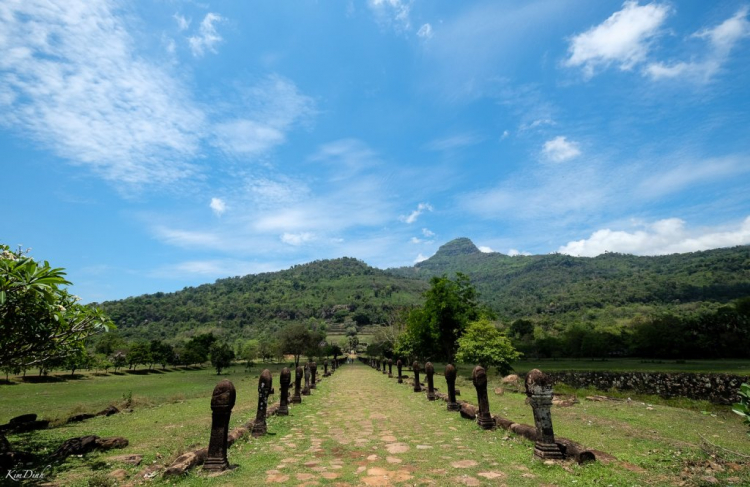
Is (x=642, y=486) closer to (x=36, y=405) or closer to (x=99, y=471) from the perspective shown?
(x=99, y=471)

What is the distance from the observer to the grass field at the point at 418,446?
20.4ft

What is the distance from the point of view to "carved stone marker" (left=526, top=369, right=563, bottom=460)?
7.09m

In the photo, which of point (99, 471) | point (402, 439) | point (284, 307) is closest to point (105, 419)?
point (99, 471)

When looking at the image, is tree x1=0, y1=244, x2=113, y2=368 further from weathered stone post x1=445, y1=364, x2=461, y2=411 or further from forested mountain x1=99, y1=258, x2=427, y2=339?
forested mountain x1=99, y1=258, x2=427, y2=339

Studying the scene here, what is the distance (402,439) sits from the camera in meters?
9.14

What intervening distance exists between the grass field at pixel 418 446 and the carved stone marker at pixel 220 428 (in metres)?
0.31

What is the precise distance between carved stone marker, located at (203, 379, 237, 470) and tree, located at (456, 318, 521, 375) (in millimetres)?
Result: 19673

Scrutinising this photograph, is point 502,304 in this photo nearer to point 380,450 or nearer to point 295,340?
point 295,340

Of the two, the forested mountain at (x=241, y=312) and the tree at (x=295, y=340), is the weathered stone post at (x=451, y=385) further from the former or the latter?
the forested mountain at (x=241, y=312)

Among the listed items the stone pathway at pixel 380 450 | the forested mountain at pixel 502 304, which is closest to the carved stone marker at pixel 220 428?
the stone pathway at pixel 380 450

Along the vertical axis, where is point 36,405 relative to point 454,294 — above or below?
below

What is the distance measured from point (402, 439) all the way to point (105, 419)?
1206 cm

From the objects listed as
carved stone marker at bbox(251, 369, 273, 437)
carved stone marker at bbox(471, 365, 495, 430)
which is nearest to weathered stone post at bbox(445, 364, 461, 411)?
carved stone marker at bbox(471, 365, 495, 430)

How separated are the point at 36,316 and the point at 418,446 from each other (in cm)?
813
